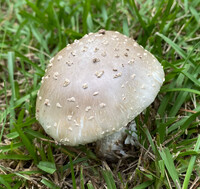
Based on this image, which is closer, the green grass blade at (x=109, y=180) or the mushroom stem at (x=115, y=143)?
the green grass blade at (x=109, y=180)

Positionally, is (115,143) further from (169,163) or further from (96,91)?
(96,91)

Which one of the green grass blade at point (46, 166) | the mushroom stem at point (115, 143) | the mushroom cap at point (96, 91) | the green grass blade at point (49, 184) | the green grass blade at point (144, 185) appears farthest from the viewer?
the mushroom stem at point (115, 143)

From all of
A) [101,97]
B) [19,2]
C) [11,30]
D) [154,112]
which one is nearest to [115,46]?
[101,97]

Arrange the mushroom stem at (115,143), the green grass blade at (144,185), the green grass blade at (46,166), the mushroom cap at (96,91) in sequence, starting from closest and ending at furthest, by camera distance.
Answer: the mushroom cap at (96,91)
the green grass blade at (144,185)
the green grass blade at (46,166)
the mushroom stem at (115,143)

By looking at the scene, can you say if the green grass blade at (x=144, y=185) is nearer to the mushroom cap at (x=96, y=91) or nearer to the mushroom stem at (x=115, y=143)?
the mushroom stem at (x=115, y=143)

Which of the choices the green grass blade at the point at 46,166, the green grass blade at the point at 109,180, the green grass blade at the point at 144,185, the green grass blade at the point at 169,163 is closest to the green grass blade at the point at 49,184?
the green grass blade at the point at 46,166

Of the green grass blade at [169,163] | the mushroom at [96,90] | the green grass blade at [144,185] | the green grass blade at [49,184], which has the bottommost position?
the green grass blade at [49,184]

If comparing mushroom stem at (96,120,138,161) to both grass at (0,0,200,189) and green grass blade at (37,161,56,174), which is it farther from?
green grass blade at (37,161,56,174)
